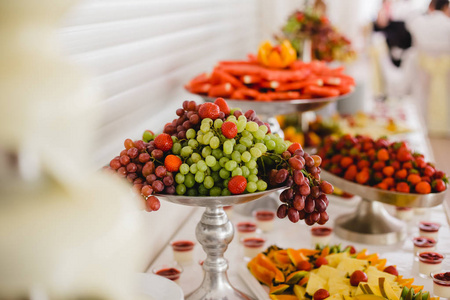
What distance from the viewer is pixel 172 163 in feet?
3.32

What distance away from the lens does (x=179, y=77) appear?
217 centimetres

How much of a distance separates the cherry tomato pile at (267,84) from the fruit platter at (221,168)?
674mm

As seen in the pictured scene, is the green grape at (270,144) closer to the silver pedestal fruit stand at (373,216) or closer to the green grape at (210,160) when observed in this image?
the green grape at (210,160)

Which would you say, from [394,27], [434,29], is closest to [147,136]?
[434,29]

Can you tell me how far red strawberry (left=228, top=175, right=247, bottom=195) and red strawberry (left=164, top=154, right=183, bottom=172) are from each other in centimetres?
11

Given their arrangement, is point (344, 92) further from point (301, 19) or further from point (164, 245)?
point (301, 19)

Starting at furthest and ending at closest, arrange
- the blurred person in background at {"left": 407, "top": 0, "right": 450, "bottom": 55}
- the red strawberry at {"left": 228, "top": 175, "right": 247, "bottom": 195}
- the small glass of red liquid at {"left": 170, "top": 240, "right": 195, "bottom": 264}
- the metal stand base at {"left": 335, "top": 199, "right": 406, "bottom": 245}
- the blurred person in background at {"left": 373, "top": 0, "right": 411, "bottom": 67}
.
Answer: the blurred person in background at {"left": 373, "top": 0, "right": 411, "bottom": 67}
the blurred person in background at {"left": 407, "top": 0, "right": 450, "bottom": 55}
the metal stand base at {"left": 335, "top": 199, "right": 406, "bottom": 245}
the small glass of red liquid at {"left": 170, "top": 240, "right": 195, "bottom": 264}
the red strawberry at {"left": 228, "top": 175, "right": 247, "bottom": 195}

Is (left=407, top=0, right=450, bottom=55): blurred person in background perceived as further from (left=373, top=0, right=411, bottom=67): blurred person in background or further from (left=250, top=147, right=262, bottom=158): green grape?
(left=250, top=147, right=262, bottom=158): green grape

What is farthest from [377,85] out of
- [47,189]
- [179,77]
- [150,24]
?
[47,189]

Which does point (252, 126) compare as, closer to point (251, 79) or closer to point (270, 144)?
point (270, 144)

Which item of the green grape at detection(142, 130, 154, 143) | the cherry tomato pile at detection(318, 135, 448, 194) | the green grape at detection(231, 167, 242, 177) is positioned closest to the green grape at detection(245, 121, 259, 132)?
the green grape at detection(231, 167, 242, 177)

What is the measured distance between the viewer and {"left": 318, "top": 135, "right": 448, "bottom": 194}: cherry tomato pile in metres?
1.51

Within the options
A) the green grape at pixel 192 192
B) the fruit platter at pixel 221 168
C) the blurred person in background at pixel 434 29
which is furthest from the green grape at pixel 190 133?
the blurred person in background at pixel 434 29

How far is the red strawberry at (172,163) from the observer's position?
101 centimetres
